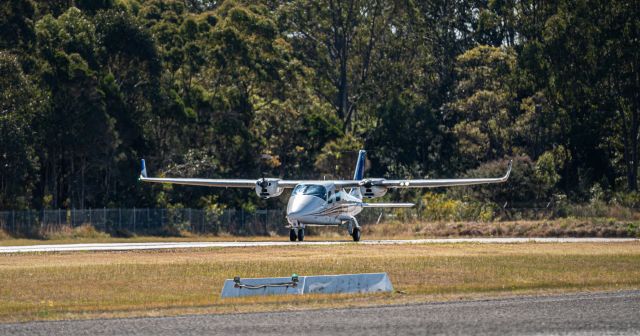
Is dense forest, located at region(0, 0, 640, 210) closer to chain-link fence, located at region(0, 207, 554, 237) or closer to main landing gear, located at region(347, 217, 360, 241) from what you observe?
chain-link fence, located at region(0, 207, 554, 237)

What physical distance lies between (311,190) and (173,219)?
18366 millimetres

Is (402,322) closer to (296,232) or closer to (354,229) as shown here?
(296,232)

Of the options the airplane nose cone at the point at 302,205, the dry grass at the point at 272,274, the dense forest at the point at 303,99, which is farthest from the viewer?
the dense forest at the point at 303,99

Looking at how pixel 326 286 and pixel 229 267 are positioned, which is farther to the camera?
pixel 229 267

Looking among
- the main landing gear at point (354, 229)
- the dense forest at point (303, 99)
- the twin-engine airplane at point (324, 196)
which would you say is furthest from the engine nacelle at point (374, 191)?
the dense forest at point (303, 99)

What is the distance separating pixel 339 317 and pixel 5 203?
147 feet

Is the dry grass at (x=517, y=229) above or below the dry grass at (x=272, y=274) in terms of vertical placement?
above

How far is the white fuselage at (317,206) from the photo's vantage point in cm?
5084

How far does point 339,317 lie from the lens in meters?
22.4

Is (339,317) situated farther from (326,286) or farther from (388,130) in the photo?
(388,130)

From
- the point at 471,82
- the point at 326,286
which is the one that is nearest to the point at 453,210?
the point at 471,82

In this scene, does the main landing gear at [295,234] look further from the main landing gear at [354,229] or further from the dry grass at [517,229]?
the dry grass at [517,229]

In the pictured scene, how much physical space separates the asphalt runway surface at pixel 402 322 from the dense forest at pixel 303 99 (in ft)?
138

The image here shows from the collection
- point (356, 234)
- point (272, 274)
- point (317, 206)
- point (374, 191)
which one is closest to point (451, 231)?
point (374, 191)
